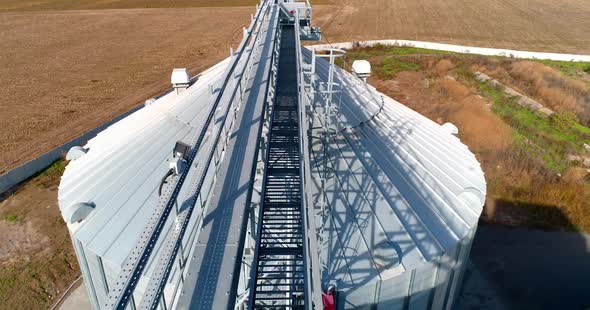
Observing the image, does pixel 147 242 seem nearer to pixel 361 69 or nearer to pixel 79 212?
pixel 79 212

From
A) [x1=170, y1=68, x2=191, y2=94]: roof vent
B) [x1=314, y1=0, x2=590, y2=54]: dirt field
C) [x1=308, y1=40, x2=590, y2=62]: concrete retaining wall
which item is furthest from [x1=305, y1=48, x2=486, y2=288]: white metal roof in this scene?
[x1=314, y1=0, x2=590, y2=54]: dirt field

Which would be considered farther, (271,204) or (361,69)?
(361,69)

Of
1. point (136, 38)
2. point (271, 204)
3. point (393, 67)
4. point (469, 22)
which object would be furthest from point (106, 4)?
point (271, 204)

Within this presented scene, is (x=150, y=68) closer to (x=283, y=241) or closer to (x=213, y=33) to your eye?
(x=213, y=33)

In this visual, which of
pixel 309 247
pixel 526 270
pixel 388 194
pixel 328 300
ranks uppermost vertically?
pixel 309 247

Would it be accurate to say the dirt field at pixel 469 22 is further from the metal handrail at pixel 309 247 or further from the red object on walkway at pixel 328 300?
the red object on walkway at pixel 328 300

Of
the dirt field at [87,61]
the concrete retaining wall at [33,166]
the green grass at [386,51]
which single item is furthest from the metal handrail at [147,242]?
the green grass at [386,51]

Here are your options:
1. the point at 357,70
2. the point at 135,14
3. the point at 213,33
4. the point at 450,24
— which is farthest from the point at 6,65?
the point at 450,24
